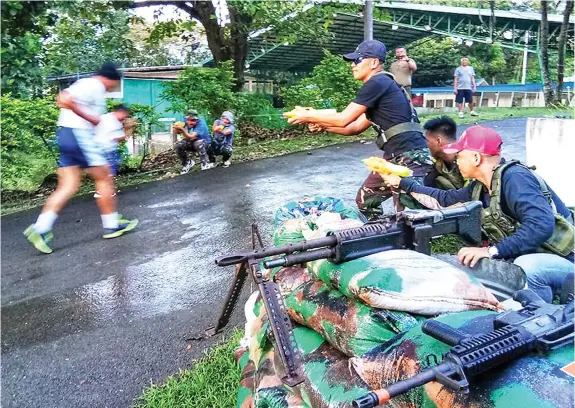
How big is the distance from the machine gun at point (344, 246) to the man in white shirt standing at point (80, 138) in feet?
10.6

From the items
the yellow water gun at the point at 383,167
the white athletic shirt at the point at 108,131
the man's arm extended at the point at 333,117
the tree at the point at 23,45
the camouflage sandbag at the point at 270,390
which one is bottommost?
the camouflage sandbag at the point at 270,390

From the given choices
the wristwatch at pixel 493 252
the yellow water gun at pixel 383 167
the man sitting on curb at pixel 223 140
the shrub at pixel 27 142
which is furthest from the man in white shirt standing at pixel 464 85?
the wristwatch at pixel 493 252

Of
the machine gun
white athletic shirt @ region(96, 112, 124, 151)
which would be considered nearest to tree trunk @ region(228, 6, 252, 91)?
white athletic shirt @ region(96, 112, 124, 151)

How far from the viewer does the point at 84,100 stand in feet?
16.0

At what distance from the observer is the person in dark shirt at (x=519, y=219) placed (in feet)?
8.21

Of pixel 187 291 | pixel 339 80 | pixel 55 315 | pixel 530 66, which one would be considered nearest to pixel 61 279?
pixel 55 315

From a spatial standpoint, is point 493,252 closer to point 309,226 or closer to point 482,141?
point 482,141

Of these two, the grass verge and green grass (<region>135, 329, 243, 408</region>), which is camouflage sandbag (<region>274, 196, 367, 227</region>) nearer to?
green grass (<region>135, 329, 243, 408</region>)

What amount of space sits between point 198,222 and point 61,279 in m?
1.82

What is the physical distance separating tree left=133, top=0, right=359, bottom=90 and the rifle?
925cm

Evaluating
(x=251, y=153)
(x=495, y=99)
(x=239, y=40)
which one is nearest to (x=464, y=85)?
(x=239, y=40)

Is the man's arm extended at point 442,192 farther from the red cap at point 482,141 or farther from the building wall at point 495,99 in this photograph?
the building wall at point 495,99

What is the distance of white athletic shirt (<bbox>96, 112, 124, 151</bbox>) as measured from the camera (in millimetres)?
5128

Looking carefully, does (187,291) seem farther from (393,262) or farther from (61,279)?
(393,262)
